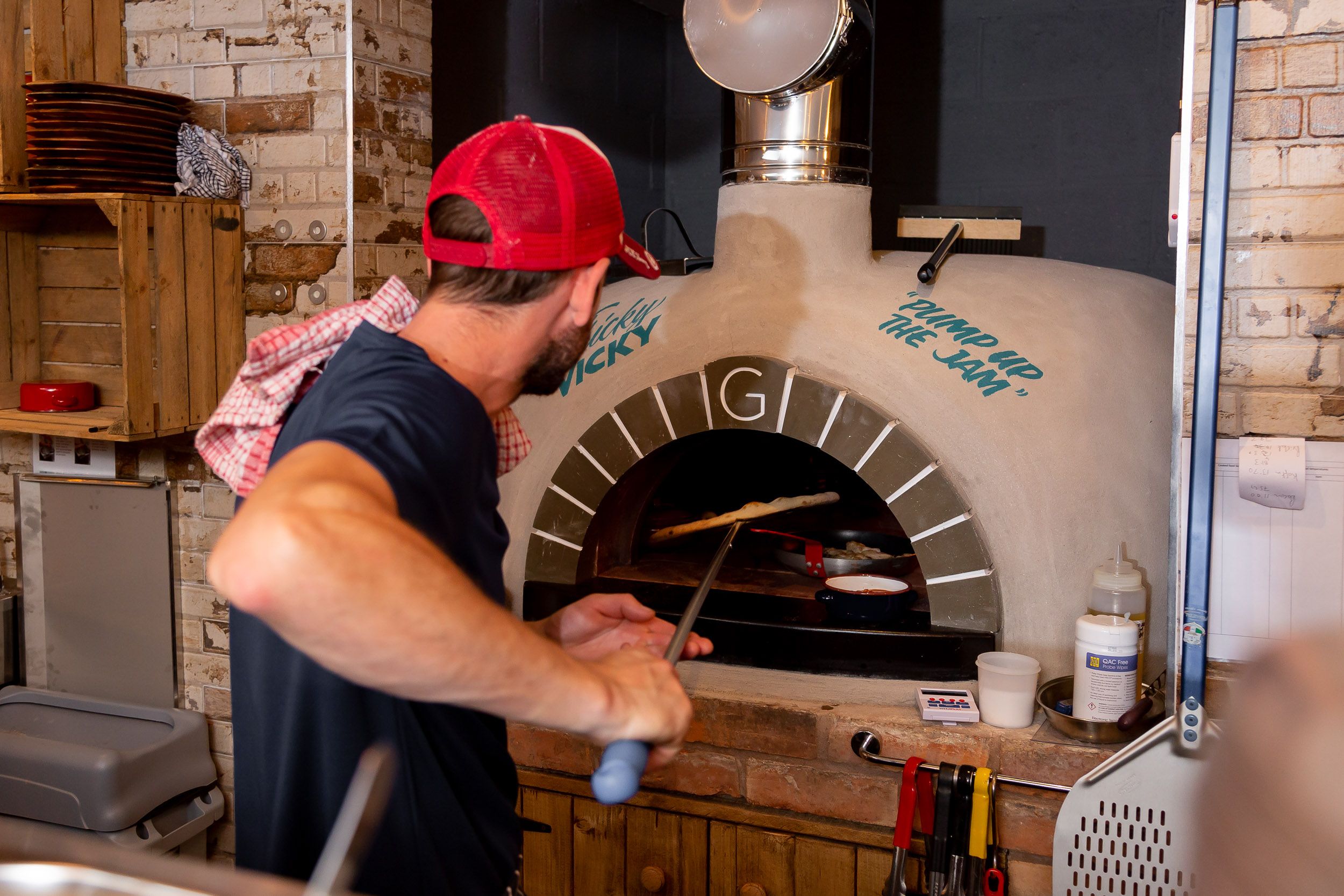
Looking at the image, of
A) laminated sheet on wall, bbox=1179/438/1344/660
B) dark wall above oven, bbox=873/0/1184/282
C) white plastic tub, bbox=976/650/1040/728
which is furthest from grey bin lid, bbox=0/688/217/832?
dark wall above oven, bbox=873/0/1184/282

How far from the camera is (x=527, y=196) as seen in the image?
1.14 meters

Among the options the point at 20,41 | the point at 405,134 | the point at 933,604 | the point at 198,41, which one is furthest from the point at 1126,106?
the point at 20,41

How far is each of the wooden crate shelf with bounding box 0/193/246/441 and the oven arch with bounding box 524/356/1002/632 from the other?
82cm

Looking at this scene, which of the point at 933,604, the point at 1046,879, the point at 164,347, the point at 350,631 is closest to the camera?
the point at 350,631

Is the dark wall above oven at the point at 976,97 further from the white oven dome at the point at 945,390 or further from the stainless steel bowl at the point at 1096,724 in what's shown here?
the stainless steel bowl at the point at 1096,724

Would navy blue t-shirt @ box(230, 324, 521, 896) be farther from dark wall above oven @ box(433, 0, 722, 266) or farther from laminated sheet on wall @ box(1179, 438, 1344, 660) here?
dark wall above oven @ box(433, 0, 722, 266)

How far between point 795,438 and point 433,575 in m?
1.40

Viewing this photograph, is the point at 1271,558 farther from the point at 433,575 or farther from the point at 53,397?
the point at 53,397

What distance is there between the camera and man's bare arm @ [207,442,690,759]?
2.71 feet

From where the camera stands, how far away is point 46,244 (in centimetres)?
267

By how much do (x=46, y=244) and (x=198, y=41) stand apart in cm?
62

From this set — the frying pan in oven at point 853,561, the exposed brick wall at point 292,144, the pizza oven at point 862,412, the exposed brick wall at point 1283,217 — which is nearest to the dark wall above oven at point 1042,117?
the pizza oven at point 862,412

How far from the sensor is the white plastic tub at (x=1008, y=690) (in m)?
1.98

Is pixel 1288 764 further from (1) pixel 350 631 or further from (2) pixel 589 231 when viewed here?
(2) pixel 589 231
